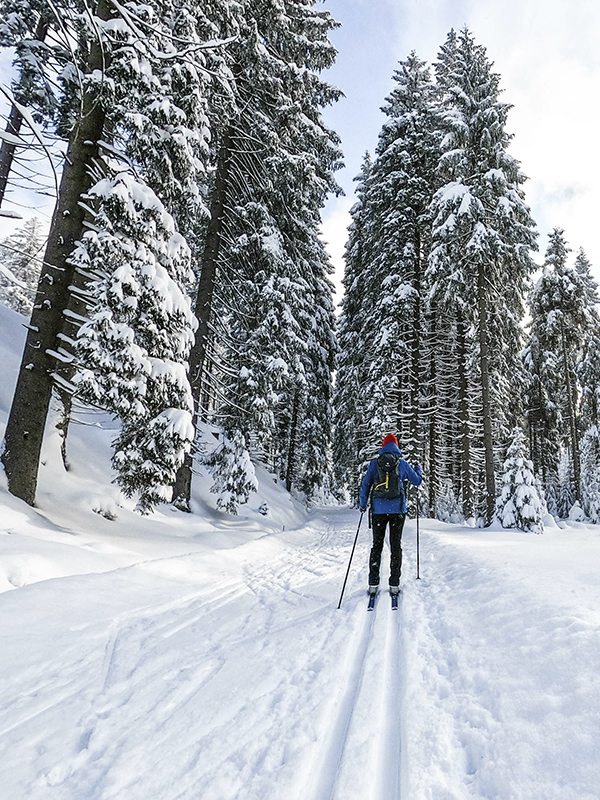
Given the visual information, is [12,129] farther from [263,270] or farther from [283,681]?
[283,681]

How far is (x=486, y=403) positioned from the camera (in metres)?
13.9

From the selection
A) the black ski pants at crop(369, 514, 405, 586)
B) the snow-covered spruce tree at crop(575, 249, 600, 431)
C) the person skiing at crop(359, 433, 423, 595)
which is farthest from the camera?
the snow-covered spruce tree at crop(575, 249, 600, 431)

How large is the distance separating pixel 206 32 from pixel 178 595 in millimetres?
11389

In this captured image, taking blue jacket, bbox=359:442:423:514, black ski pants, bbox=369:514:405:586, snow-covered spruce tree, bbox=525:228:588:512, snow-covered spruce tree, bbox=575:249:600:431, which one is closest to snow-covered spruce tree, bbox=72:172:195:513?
blue jacket, bbox=359:442:423:514

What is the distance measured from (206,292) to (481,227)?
975 centimetres

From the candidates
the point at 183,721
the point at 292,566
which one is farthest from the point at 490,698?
the point at 292,566

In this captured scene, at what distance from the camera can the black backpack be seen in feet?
18.4

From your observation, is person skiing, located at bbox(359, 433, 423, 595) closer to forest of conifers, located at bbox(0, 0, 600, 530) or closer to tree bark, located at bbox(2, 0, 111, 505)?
forest of conifers, located at bbox(0, 0, 600, 530)

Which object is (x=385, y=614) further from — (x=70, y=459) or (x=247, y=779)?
(x=70, y=459)

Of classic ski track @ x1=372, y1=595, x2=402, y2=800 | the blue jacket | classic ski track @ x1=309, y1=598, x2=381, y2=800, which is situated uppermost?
the blue jacket

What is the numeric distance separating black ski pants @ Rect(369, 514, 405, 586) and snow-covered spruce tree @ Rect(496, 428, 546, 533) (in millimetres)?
8345

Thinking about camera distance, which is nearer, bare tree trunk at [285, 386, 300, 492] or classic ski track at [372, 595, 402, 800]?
classic ski track at [372, 595, 402, 800]

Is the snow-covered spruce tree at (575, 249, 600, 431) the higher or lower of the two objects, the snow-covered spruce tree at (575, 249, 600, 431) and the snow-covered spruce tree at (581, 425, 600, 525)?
the higher

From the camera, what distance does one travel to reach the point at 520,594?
166 inches
